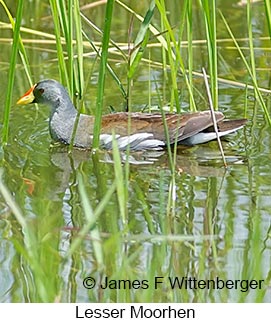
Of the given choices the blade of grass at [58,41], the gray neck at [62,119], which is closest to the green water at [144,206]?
the gray neck at [62,119]

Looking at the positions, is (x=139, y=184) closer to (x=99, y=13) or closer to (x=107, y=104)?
(x=107, y=104)

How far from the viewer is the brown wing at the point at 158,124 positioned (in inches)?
280

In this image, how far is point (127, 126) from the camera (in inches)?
284

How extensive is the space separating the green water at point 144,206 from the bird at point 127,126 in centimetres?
11

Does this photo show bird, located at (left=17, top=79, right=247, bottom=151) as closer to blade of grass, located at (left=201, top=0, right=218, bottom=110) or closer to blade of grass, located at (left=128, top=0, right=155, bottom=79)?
blade of grass, located at (left=201, top=0, right=218, bottom=110)

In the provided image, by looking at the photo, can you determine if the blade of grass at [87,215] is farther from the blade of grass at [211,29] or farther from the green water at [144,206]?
the blade of grass at [211,29]

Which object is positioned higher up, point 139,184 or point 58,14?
point 58,14

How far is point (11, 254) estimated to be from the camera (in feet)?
17.1

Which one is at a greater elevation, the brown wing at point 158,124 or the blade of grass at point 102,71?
the blade of grass at point 102,71

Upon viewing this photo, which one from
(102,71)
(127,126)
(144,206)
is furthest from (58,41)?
(144,206)

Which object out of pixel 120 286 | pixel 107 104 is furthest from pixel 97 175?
pixel 120 286

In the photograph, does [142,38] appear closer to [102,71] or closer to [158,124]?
[102,71]

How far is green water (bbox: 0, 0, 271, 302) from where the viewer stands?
15.5 feet

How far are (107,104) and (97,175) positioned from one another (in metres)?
1.47
